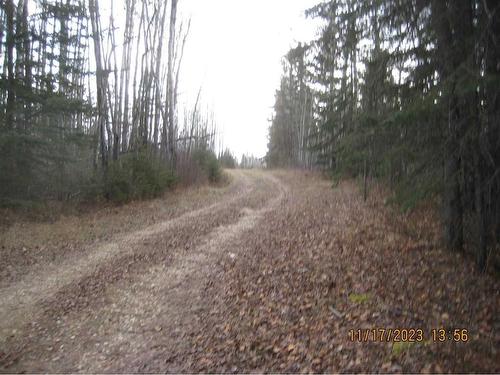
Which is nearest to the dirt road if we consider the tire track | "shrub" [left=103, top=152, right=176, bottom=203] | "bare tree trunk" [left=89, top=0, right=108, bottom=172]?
the tire track

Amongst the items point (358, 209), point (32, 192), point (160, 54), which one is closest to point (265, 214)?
point (358, 209)

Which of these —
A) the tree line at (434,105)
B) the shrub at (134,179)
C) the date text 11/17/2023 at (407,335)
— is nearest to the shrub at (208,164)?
the shrub at (134,179)

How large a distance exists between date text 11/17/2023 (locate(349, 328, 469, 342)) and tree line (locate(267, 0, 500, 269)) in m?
2.06

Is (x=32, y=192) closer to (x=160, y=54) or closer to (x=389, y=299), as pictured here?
(x=160, y=54)

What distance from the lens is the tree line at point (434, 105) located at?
550 cm

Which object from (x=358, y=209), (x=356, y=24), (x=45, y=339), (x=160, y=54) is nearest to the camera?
(x=45, y=339)

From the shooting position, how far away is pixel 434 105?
572cm

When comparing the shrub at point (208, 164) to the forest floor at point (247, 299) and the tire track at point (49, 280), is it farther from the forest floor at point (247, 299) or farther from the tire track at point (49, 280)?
the forest floor at point (247, 299)

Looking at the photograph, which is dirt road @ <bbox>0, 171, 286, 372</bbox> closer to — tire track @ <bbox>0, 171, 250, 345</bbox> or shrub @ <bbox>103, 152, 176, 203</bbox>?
tire track @ <bbox>0, 171, 250, 345</bbox>

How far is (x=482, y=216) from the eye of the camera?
636 centimetres

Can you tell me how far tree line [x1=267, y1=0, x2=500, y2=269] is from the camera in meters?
5.50

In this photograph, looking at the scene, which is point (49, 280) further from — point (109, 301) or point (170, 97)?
point (170, 97)

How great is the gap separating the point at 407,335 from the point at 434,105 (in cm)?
342

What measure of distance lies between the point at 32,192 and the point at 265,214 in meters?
8.57
